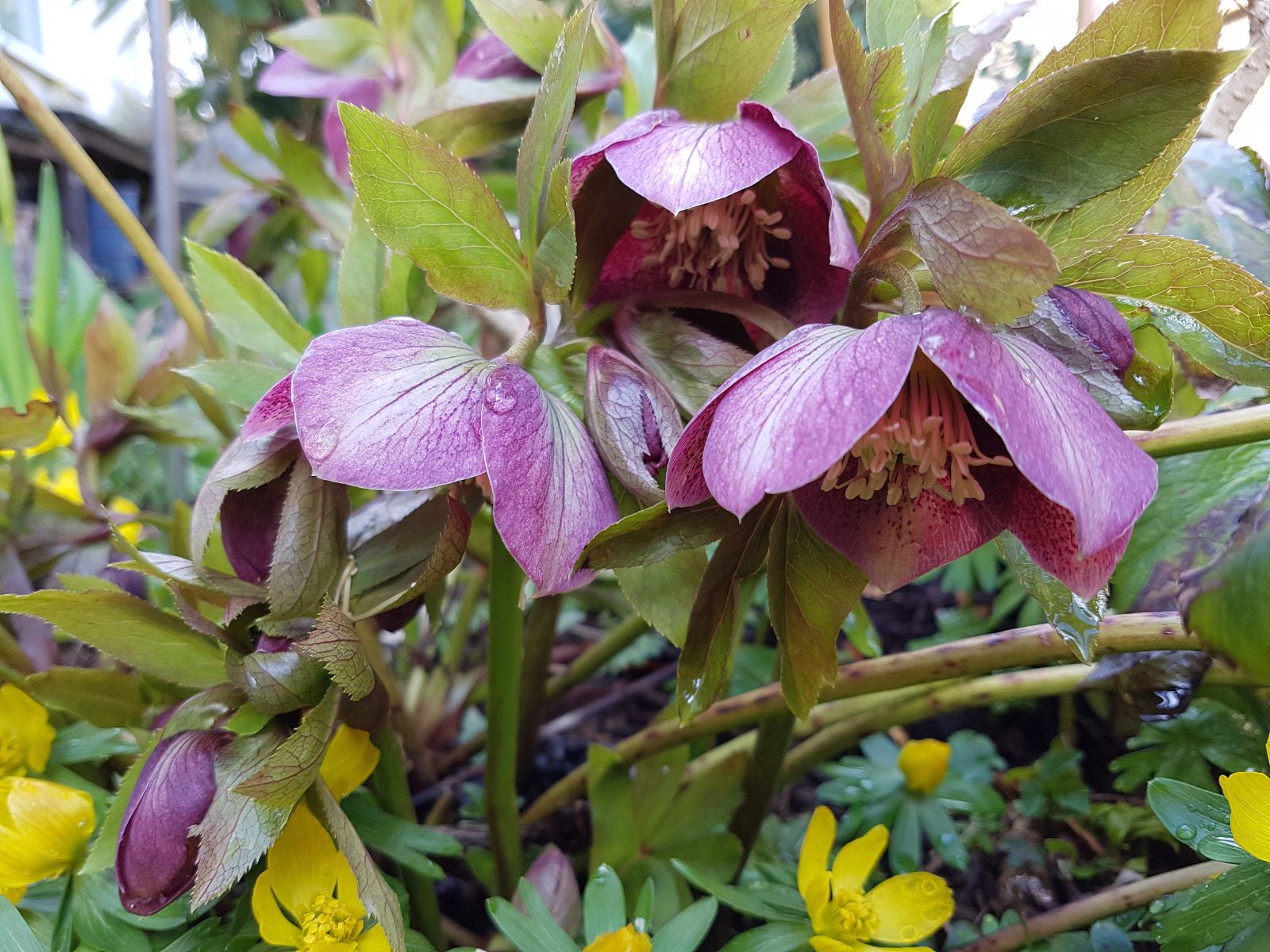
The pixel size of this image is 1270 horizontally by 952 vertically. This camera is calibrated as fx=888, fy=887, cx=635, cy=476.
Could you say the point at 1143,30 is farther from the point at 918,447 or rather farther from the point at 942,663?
the point at 942,663

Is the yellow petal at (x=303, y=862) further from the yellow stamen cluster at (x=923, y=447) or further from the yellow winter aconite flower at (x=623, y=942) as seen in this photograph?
the yellow stamen cluster at (x=923, y=447)

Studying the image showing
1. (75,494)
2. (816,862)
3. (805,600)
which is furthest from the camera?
(75,494)

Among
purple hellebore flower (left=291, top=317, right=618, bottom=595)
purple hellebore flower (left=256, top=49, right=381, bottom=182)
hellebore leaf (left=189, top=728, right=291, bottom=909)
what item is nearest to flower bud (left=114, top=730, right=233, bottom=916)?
hellebore leaf (left=189, top=728, right=291, bottom=909)

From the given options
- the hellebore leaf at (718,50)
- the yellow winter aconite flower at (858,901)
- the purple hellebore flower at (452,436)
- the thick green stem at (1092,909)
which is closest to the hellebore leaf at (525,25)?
the hellebore leaf at (718,50)

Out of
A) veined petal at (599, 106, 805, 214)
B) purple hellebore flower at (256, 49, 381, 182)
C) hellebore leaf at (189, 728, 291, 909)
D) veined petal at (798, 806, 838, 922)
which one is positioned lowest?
veined petal at (798, 806, 838, 922)

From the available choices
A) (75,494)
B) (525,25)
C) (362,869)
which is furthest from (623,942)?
(75,494)

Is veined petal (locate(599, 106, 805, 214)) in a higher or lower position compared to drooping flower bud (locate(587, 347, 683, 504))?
higher

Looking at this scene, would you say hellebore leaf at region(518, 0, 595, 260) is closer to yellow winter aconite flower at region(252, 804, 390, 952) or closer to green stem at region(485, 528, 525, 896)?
green stem at region(485, 528, 525, 896)
